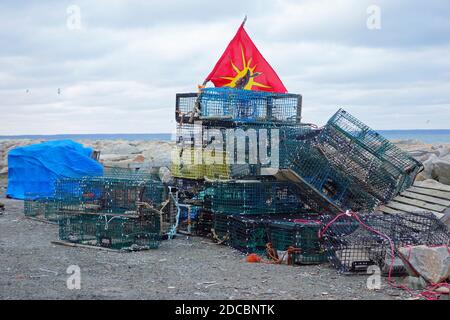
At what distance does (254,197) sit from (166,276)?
2268mm

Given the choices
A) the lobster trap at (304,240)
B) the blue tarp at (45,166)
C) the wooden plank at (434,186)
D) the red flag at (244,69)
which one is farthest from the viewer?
the blue tarp at (45,166)

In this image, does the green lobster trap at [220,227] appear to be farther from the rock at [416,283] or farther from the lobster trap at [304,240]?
the rock at [416,283]

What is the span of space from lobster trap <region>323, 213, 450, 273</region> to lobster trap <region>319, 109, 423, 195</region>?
863 mm

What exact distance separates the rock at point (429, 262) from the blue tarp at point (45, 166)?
9.69 m

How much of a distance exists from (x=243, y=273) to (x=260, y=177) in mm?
2257

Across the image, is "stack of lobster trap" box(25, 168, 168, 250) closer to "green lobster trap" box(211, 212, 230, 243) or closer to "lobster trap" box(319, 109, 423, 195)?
"green lobster trap" box(211, 212, 230, 243)

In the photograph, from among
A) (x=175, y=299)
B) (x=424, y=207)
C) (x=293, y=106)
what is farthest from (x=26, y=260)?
(x=424, y=207)

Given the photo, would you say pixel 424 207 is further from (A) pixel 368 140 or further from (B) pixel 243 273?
(B) pixel 243 273

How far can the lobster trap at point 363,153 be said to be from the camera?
861cm

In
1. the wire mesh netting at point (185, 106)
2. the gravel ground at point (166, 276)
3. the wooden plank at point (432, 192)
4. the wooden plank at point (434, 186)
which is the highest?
the wire mesh netting at point (185, 106)

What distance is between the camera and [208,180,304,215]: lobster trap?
342 inches

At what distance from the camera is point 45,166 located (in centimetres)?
1482

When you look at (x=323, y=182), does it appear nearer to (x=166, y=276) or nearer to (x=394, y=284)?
(x=394, y=284)

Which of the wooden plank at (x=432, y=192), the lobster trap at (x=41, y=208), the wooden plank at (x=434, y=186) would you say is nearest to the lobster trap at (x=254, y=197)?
the wooden plank at (x=432, y=192)
